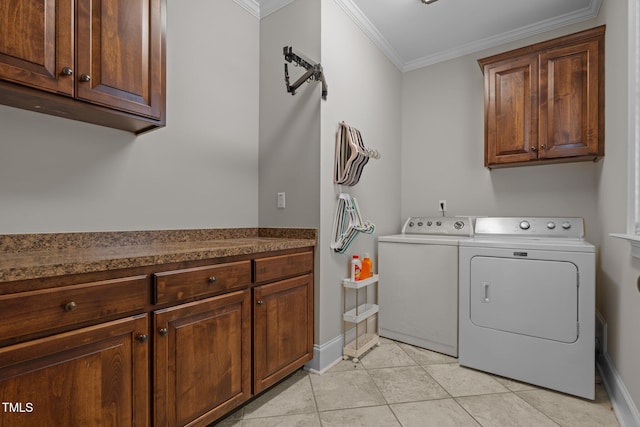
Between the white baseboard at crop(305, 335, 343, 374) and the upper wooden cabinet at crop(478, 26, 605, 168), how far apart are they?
1.92 metres

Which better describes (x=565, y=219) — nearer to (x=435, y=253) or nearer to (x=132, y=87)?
(x=435, y=253)

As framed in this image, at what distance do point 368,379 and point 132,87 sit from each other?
6.85 ft

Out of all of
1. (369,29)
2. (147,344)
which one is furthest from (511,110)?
(147,344)

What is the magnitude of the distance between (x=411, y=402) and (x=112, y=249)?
5.79 feet

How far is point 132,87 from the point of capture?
1374mm

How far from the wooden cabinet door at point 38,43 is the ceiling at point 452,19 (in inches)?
54.6

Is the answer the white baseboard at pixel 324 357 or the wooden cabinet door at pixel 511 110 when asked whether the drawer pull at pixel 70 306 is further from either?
the wooden cabinet door at pixel 511 110

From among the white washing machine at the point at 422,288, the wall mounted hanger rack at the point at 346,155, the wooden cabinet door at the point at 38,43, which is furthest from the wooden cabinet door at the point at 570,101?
the wooden cabinet door at the point at 38,43

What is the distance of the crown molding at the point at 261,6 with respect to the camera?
224 centimetres

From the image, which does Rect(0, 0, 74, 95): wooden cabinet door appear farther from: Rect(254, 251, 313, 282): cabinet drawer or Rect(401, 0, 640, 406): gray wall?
Rect(401, 0, 640, 406): gray wall

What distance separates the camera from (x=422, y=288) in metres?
2.44

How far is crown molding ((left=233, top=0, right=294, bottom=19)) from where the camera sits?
2242 millimetres

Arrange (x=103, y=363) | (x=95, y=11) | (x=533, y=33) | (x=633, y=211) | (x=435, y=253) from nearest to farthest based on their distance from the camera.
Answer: (x=103, y=363), (x=95, y=11), (x=633, y=211), (x=435, y=253), (x=533, y=33)

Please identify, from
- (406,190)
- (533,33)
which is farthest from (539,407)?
(533,33)
